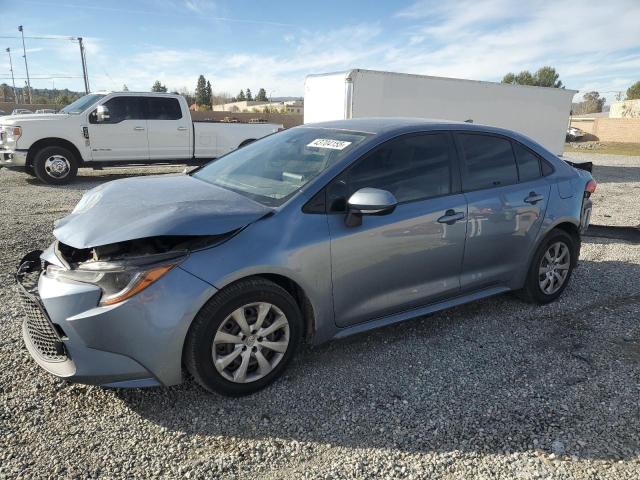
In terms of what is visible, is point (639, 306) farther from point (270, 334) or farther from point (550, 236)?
point (270, 334)

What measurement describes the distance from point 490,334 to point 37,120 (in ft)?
33.2

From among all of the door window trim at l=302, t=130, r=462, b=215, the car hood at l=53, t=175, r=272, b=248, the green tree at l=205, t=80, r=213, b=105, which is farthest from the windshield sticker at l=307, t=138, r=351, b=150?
the green tree at l=205, t=80, r=213, b=105

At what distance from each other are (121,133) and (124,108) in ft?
1.90

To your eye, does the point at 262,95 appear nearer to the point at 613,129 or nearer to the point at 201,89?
the point at 201,89

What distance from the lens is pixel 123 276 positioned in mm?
2492

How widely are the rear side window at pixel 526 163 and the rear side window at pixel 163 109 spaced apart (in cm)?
939

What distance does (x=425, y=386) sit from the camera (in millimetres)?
3084

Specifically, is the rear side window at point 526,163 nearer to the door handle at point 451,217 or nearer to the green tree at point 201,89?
the door handle at point 451,217

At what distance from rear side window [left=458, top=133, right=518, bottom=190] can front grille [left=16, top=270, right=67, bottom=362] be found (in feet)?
9.57

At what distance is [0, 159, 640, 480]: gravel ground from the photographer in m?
2.40

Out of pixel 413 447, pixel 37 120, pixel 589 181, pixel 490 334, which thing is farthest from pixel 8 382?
pixel 37 120

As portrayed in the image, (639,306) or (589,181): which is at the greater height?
(589,181)

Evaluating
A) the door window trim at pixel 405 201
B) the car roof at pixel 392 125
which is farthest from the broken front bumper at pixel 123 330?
the car roof at pixel 392 125

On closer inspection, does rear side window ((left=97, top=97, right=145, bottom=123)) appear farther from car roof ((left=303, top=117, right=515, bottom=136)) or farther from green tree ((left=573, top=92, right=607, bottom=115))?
green tree ((left=573, top=92, right=607, bottom=115))
